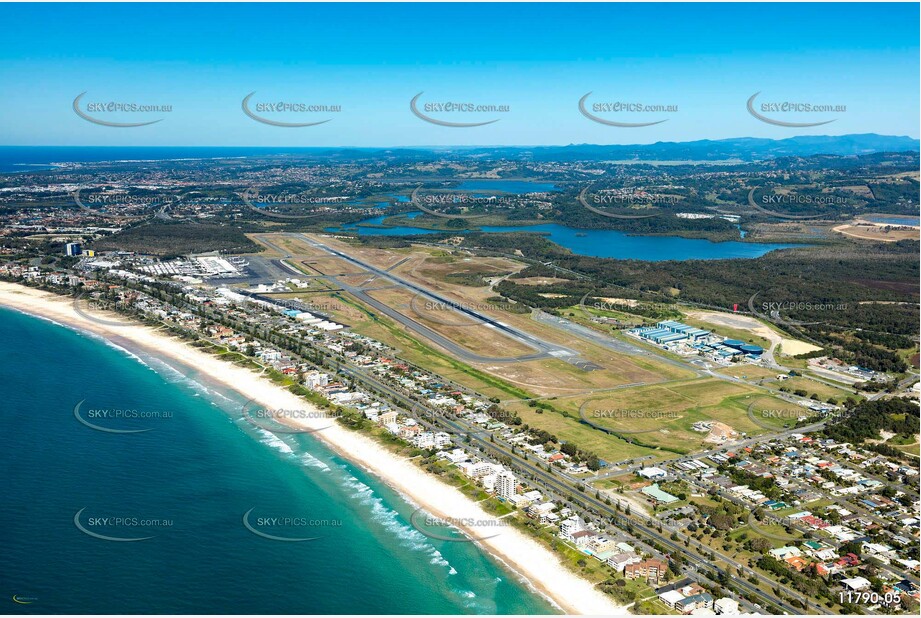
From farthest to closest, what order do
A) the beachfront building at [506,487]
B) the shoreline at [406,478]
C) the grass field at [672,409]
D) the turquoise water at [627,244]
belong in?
the turquoise water at [627,244]
the grass field at [672,409]
the beachfront building at [506,487]
the shoreline at [406,478]

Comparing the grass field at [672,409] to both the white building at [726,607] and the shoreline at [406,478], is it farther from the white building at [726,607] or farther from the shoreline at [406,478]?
the white building at [726,607]

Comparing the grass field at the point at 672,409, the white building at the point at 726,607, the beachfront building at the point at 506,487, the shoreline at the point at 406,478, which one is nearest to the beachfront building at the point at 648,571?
the shoreline at the point at 406,478

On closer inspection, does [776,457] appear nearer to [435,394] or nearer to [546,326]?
[435,394]

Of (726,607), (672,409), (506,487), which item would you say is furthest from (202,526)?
(672,409)

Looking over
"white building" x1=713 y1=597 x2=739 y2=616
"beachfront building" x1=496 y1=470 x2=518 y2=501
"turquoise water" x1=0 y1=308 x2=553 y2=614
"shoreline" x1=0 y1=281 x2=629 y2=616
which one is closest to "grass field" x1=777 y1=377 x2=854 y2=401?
"beachfront building" x1=496 y1=470 x2=518 y2=501

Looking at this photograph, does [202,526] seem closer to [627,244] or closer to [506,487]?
[506,487]

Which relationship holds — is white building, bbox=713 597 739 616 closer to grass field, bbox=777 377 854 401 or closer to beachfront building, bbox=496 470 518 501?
beachfront building, bbox=496 470 518 501

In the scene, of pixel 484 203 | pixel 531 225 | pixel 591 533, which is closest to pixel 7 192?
pixel 484 203
